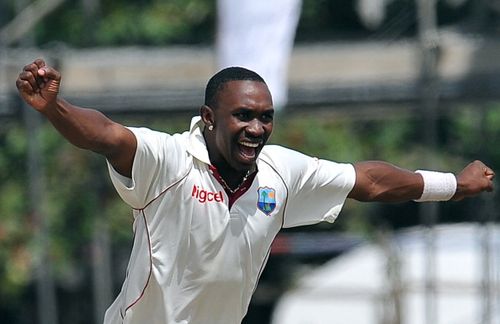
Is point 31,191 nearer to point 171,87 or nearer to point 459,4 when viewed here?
point 171,87

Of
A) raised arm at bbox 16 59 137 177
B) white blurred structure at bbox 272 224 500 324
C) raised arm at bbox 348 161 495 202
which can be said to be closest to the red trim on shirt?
raised arm at bbox 16 59 137 177

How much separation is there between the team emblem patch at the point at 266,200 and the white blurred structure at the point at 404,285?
6878 mm

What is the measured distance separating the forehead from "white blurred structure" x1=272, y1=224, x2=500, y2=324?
23.4ft

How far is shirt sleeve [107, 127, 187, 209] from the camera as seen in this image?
5.66 meters

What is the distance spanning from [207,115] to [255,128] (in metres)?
0.24

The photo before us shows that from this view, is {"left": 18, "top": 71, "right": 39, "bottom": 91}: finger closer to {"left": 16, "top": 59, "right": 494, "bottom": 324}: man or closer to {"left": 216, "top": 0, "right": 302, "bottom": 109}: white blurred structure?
{"left": 16, "top": 59, "right": 494, "bottom": 324}: man

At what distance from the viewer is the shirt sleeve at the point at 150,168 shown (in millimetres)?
5660

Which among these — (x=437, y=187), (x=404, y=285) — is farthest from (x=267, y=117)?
(x=404, y=285)

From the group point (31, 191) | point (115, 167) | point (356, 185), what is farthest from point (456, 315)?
point (115, 167)

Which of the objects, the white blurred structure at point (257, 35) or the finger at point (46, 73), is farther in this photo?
the white blurred structure at point (257, 35)

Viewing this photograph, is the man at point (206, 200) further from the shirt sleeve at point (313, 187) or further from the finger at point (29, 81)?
the finger at point (29, 81)

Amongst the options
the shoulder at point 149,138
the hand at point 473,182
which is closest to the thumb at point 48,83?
the shoulder at point 149,138

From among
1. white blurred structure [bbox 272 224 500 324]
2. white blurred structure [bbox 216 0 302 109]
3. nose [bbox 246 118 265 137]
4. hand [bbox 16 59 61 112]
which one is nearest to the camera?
hand [bbox 16 59 61 112]

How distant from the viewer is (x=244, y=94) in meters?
5.83
